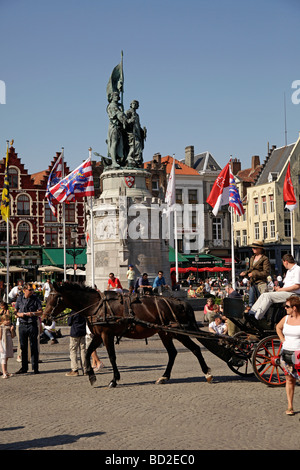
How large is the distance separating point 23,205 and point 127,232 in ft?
119

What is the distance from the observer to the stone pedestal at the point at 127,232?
99.5 feet

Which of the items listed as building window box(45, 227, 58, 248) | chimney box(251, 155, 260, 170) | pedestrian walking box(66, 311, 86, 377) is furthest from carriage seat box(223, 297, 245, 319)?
chimney box(251, 155, 260, 170)

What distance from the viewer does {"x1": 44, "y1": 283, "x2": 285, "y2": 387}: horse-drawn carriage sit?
36.8 ft

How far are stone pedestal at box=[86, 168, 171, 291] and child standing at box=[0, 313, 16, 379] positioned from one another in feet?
54.6

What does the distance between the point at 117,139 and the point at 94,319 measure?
21.1 metres

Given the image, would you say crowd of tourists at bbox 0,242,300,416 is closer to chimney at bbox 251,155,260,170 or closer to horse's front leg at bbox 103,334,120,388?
horse's front leg at bbox 103,334,120,388

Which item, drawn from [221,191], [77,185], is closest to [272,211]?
[221,191]

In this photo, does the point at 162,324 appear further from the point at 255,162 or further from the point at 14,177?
the point at 255,162

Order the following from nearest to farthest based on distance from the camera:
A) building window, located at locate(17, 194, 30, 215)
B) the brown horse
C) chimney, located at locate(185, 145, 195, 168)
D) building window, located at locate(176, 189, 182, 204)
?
the brown horse → building window, located at locate(17, 194, 30, 215) → building window, located at locate(176, 189, 182, 204) → chimney, located at locate(185, 145, 195, 168)

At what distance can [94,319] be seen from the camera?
38.8 feet

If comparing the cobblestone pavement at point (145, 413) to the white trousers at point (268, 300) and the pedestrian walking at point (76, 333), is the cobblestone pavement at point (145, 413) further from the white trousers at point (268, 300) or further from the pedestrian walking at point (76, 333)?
the white trousers at point (268, 300)

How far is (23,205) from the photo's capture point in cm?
6419

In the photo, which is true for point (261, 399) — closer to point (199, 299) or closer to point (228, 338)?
point (228, 338)
